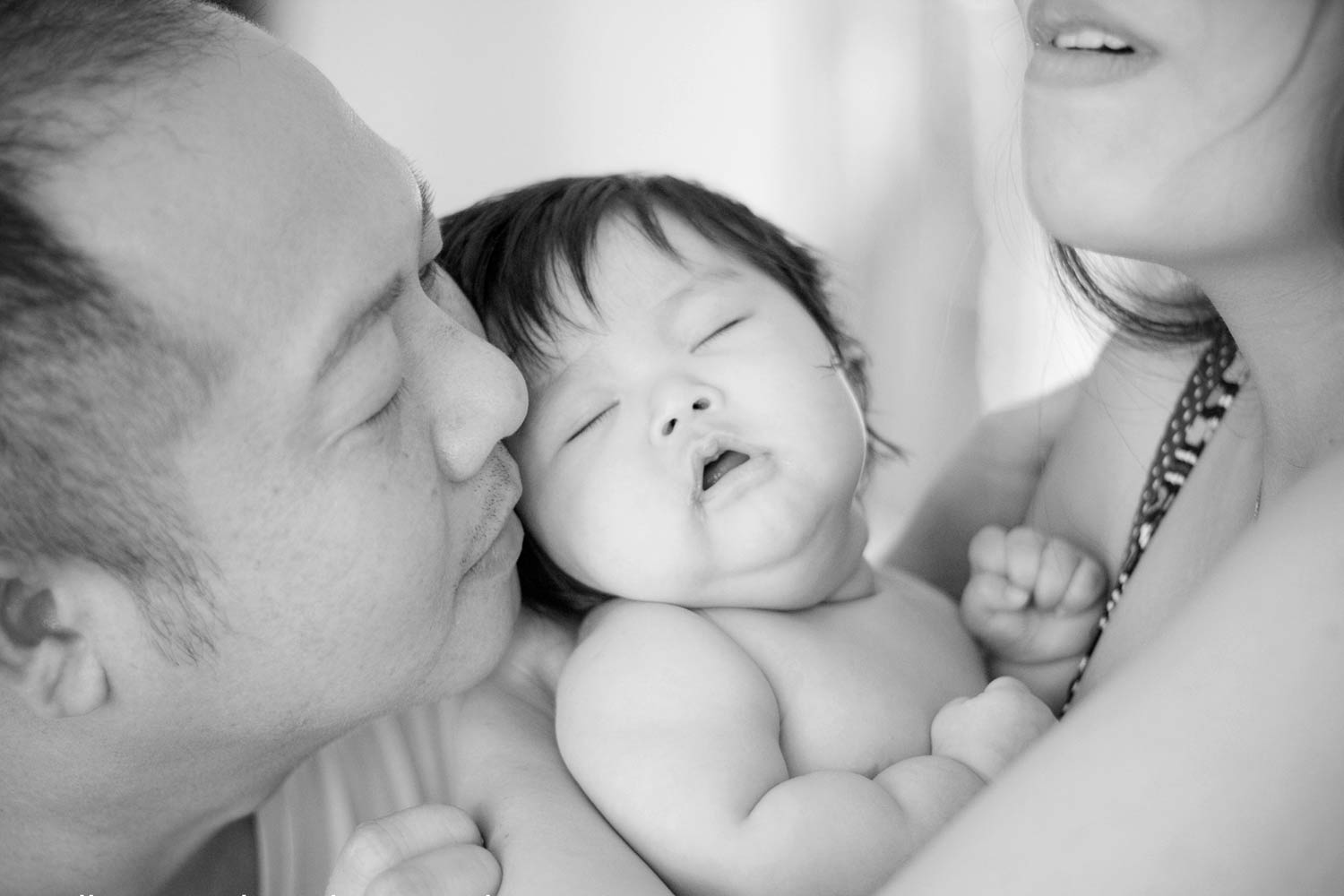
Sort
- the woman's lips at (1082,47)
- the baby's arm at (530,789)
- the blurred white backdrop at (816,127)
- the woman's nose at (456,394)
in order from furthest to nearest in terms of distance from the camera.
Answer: the blurred white backdrop at (816,127) → the woman's nose at (456,394) → the baby's arm at (530,789) → the woman's lips at (1082,47)

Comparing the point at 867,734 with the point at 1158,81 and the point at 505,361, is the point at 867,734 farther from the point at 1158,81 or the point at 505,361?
the point at 1158,81

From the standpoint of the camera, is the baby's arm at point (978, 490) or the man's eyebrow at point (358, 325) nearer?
the man's eyebrow at point (358, 325)

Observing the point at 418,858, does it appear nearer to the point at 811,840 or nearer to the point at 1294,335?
the point at 811,840

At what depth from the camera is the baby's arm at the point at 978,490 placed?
1.65 metres

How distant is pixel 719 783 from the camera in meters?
1.02

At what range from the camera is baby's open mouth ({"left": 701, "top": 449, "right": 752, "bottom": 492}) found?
1.23 m

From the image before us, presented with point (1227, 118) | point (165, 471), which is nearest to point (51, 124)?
point (165, 471)

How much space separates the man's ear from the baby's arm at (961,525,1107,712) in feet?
2.97

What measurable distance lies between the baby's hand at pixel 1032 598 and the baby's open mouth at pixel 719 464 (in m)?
0.34

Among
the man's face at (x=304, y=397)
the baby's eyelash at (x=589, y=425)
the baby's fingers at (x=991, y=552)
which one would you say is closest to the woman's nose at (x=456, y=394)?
the man's face at (x=304, y=397)

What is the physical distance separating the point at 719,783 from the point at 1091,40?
64 cm

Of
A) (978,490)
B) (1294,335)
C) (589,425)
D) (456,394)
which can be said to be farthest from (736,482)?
(978,490)

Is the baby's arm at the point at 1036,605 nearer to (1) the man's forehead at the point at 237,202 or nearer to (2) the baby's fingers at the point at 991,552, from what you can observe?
(2) the baby's fingers at the point at 991,552

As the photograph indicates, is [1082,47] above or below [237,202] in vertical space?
above
